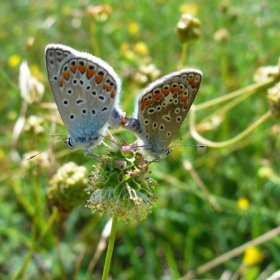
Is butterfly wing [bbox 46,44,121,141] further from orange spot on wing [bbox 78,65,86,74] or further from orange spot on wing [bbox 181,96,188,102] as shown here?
orange spot on wing [bbox 181,96,188,102]

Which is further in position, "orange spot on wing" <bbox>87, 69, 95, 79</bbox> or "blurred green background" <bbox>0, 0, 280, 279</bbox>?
"blurred green background" <bbox>0, 0, 280, 279</bbox>

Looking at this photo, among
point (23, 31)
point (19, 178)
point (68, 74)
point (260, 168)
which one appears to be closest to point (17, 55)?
point (23, 31)

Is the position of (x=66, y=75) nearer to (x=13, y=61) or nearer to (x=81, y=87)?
(x=81, y=87)

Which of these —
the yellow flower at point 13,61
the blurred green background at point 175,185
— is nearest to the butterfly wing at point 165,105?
the blurred green background at point 175,185

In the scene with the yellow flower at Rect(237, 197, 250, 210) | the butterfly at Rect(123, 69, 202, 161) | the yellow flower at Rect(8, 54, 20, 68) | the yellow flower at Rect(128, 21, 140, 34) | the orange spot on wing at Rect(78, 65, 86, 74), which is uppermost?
the orange spot on wing at Rect(78, 65, 86, 74)

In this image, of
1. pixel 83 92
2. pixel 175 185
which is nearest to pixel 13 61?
pixel 175 185

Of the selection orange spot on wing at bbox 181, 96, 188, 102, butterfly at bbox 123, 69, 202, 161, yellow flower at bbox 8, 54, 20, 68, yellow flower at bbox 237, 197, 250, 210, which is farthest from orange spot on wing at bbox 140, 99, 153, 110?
yellow flower at bbox 8, 54, 20, 68

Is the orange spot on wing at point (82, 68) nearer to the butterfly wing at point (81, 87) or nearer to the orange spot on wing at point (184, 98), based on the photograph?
the butterfly wing at point (81, 87)

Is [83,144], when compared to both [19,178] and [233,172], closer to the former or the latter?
[19,178]
